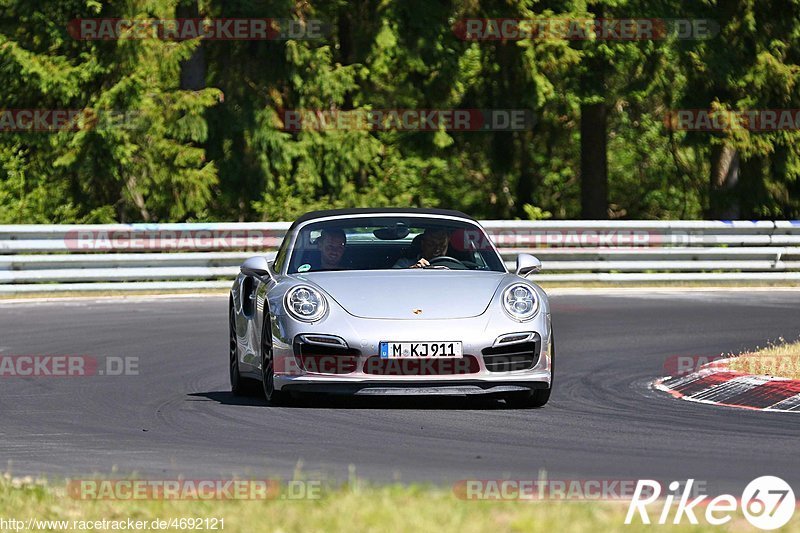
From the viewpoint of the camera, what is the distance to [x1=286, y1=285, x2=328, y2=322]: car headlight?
32.6ft

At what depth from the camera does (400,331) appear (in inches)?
→ 383

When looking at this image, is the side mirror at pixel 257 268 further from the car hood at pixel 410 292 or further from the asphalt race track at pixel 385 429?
the asphalt race track at pixel 385 429

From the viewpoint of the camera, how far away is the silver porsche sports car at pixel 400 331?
9750 mm

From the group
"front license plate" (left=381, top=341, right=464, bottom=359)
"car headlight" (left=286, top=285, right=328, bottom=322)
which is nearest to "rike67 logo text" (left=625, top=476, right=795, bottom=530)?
"front license plate" (left=381, top=341, right=464, bottom=359)

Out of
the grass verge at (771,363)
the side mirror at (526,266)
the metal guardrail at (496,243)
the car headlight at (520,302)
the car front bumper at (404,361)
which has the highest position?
the side mirror at (526,266)

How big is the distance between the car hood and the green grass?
10.8 ft

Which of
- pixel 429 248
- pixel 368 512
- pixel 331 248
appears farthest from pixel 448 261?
pixel 368 512

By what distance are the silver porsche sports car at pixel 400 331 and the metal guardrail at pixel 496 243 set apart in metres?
11.7

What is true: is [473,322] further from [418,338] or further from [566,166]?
[566,166]

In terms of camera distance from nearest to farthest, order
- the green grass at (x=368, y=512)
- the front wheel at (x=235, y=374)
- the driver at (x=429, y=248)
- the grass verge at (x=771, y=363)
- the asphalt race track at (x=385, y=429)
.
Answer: the green grass at (x=368, y=512) → the asphalt race track at (x=385, y=429) → the driver at (x=429, y=248) → the front wheel at (x=235, y=374) → the grass verge at (x=771, y=363)

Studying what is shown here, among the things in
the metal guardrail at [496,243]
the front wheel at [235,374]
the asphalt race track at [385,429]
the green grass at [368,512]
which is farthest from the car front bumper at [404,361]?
the metal guardrail at [496,243]

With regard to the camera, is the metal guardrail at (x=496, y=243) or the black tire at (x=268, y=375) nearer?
the black tire at (x=268, y=375)

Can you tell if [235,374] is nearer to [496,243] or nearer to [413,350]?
[413,350]

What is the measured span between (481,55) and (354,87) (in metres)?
2.45
